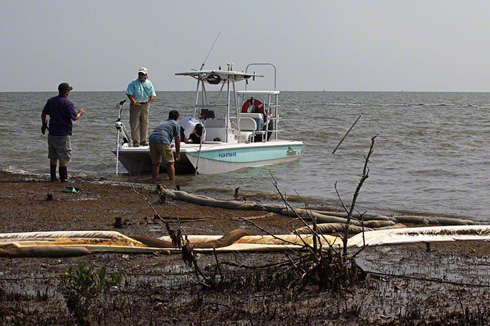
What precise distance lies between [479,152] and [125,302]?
19.9 meters

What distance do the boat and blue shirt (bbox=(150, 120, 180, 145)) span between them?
934 millimetres

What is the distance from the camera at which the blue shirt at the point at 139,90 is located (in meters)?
15.1

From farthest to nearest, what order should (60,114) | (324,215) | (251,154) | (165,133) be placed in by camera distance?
(251,154)
(165,133)
(60,114)
(324,215)

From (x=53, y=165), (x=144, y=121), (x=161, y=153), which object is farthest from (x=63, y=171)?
(x=144, y=121)

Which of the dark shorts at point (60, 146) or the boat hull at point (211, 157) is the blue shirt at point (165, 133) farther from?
the dark shorts at point (60, 146)

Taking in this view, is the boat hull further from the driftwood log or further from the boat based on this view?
the driftwood log

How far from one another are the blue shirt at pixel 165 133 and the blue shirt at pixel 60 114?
1.75 metres

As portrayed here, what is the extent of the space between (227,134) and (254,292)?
10.7 m

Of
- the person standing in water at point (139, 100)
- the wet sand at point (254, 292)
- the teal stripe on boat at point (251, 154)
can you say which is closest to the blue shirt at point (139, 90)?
the person standing in water at point (139, 100)

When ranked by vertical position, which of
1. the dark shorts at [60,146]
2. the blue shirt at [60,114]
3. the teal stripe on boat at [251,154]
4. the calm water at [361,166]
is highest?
the blue shirt at [60,114]

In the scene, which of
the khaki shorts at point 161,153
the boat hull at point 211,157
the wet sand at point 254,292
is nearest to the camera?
the wet sand at point 254,292

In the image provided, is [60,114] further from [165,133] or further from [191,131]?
[191,131]

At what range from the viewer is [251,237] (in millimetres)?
7590

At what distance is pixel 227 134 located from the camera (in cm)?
1627
